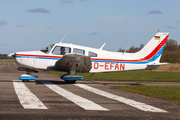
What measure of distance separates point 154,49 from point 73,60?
590 cm

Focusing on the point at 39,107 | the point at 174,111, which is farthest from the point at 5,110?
the point at 174,111

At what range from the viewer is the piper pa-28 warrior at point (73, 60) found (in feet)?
47.8

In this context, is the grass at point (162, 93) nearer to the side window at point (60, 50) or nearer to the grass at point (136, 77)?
the side window at point (60, 50)

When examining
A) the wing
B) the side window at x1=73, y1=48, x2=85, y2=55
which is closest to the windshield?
the wing

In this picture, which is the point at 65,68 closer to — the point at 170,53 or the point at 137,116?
the point at 137,116

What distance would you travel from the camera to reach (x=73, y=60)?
14.4m

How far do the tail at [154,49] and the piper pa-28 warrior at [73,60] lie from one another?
40 cm

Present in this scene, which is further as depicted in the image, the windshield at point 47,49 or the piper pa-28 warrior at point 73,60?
the windshield at point 47,49

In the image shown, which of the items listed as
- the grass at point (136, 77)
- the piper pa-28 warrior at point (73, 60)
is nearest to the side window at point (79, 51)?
the piper pa-28 warrior at point (73, 60)

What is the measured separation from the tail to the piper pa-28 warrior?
1.30ft

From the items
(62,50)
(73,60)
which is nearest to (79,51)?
(73,60)

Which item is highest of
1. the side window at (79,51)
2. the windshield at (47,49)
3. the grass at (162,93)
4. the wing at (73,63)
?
the windshield at (47,49)

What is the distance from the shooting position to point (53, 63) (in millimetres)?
15055

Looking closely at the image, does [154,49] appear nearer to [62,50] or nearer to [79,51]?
[79,51]
